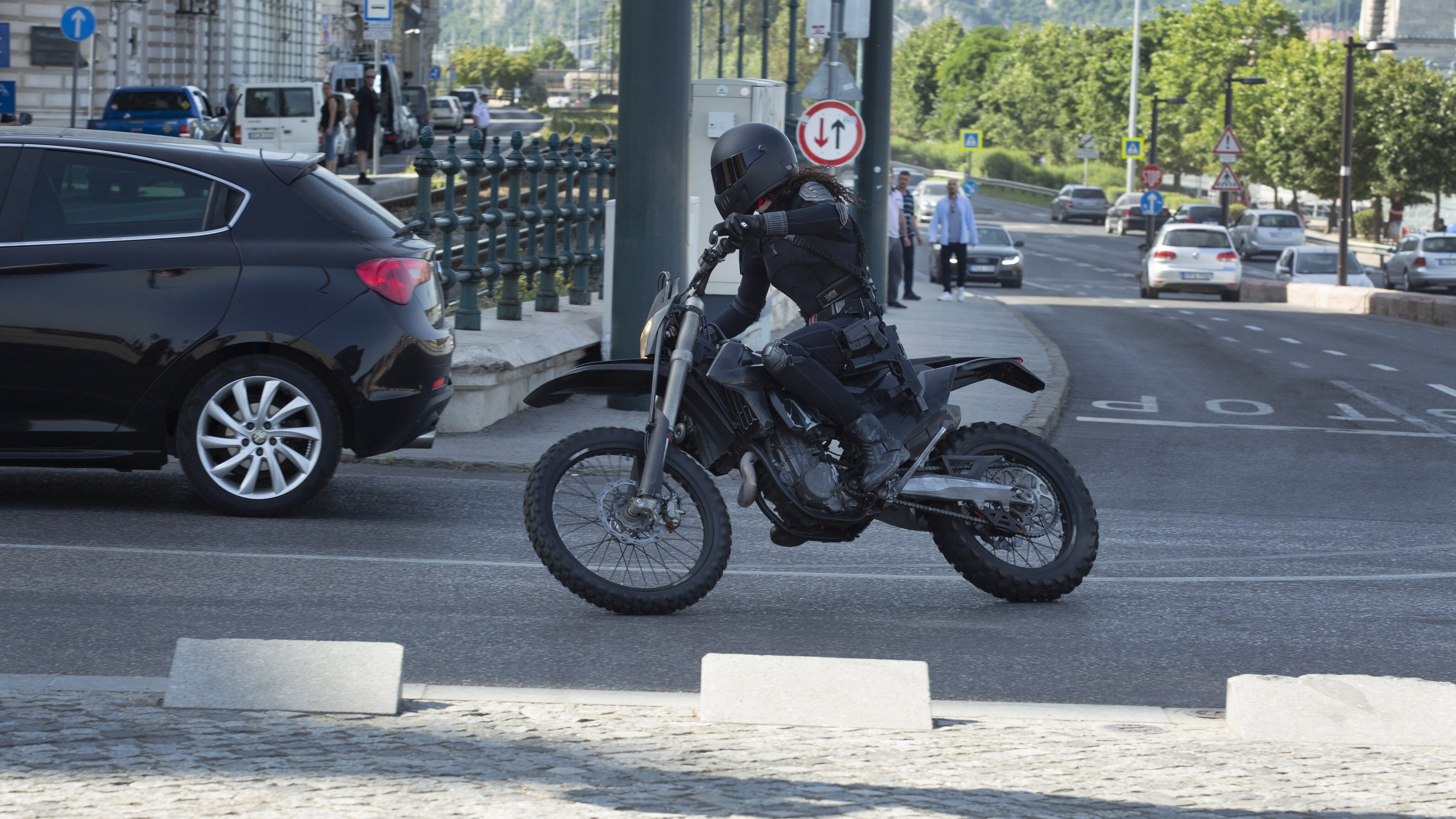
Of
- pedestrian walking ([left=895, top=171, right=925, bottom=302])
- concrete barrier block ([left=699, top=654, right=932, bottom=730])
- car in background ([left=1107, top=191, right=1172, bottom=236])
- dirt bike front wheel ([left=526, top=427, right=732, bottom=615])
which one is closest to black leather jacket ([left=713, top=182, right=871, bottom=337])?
dirt bike front wheel ([left=526, top=427, right=732, bottom=615])

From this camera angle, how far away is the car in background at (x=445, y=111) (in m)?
75.7

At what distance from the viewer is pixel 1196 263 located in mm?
37844

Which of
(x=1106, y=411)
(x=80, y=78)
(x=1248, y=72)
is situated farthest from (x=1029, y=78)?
(x=1106, y=411)

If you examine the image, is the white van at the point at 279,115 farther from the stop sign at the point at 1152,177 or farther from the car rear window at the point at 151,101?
the stop sign at the point at 1152,177

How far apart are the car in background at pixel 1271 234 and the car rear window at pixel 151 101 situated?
34.6 metres

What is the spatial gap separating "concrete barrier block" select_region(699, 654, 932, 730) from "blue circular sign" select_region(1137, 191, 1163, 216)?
54935mm

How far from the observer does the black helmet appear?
622 centimetres

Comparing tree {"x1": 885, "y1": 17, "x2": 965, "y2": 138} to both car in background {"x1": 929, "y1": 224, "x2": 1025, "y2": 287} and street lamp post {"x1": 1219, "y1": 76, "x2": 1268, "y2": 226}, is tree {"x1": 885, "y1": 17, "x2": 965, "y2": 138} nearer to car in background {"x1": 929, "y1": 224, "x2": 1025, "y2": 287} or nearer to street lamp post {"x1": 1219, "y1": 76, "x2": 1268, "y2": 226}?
street lamp post {"x1": 1219, "y1": 76, "x2": 1268, "y2": 226}

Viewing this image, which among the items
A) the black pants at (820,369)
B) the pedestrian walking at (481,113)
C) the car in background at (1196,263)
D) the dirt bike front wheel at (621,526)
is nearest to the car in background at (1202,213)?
the pedestrian walking at (481,113)

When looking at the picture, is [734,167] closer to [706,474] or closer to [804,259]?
[804,259]

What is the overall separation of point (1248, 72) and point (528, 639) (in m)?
82.8

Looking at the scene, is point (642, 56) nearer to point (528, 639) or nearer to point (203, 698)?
point (528, 639)

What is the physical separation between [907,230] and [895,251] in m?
1.34

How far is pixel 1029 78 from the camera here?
11125cm
